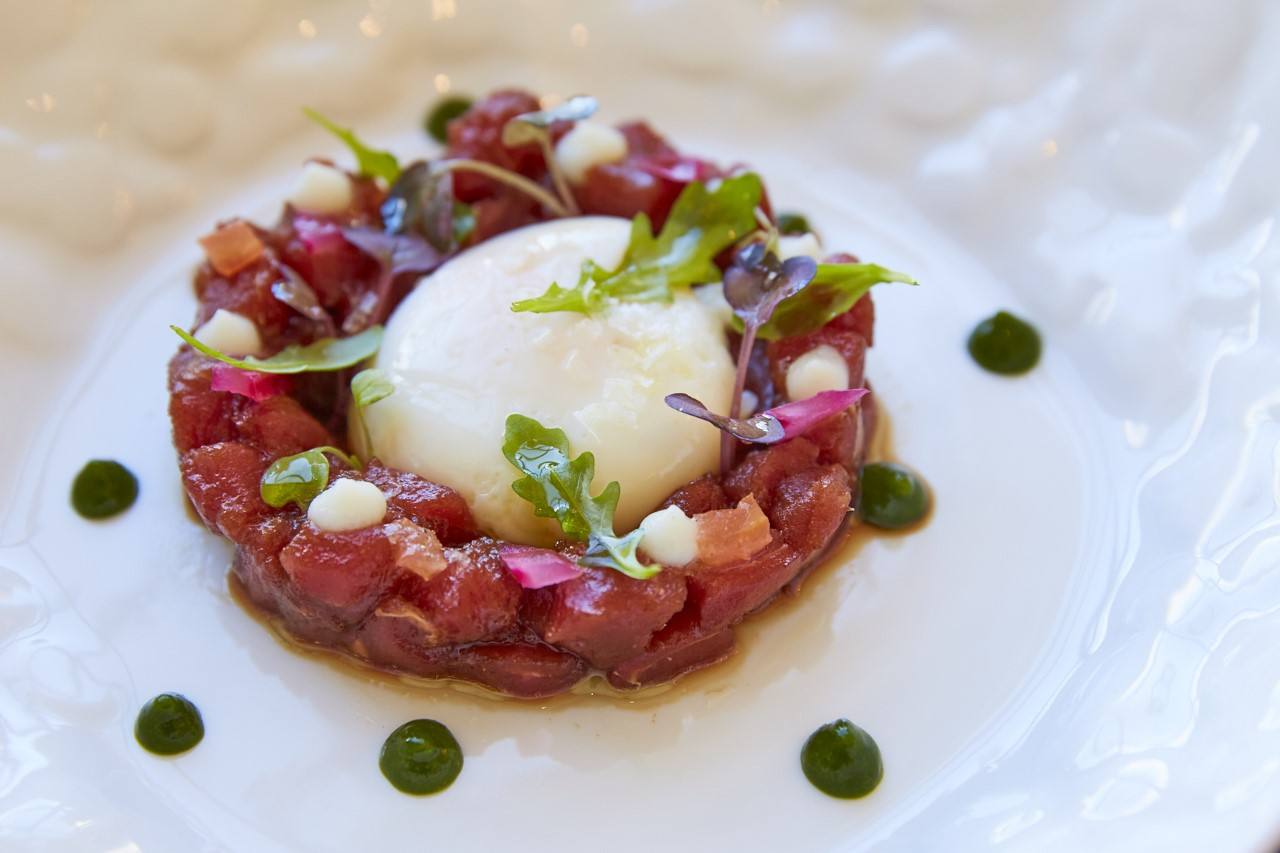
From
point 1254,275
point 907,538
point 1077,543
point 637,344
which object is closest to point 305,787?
point 637,344

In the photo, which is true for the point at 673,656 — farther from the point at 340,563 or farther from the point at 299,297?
the point at 299,297

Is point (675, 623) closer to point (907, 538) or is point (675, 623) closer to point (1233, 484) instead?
point (907, 538)

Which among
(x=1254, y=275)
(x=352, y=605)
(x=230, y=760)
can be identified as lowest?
(x=230, y=760)

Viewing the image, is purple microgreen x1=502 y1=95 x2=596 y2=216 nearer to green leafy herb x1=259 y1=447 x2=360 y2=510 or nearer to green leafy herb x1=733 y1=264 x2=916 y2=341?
green leafy herb x1=733 y1=264 x2=916 y2=341

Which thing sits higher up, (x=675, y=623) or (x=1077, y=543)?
(x=1077, y=543)

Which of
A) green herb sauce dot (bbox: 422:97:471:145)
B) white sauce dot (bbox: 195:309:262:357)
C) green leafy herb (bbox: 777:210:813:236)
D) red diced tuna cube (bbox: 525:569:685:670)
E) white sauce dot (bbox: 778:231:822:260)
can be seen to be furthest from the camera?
green herb sauce dot (bbox: 422:97:471:145)

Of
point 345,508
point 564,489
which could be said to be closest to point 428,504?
point 345,508

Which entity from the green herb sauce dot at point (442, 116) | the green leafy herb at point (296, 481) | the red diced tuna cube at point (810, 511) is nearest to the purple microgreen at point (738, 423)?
the red diced tuna cube at point (810, 511)

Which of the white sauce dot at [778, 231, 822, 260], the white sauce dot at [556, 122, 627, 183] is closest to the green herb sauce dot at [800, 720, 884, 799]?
the white sauce dot at [778, 231, 822, 260]
